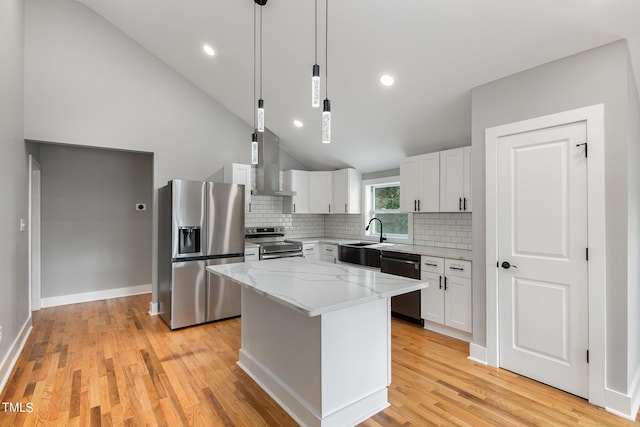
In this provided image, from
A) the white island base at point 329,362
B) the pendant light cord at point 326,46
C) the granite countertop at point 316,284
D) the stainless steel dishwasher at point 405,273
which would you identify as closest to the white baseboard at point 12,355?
the granite countertop at point 316,284

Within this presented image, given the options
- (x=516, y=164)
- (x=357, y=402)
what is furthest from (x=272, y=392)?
(x=516, y=164)

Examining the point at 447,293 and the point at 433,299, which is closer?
the point at 447,293

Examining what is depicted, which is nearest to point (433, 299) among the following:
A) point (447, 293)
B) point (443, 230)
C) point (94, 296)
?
point (447, 293)

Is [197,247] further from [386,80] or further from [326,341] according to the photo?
[386,80]

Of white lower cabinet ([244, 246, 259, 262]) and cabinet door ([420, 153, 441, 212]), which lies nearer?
cabinet door ([420, 153, 441, 212])

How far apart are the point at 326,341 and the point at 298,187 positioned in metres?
3.78

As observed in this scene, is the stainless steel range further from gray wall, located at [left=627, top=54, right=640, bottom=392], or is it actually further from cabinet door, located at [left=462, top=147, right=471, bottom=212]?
gray wall, located at [left=627, top=54, right=640, bottom=392]

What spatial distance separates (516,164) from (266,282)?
226 centimetres

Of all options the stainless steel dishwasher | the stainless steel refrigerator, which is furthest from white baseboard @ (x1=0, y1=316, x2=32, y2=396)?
the stainless steel dishwasher

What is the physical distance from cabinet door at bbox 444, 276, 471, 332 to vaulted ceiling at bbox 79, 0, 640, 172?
1676 millimetres

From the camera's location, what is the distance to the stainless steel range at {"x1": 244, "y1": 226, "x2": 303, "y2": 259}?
4734 mm

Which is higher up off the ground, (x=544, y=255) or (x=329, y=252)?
(x=544, y=255)

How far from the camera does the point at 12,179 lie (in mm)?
3014

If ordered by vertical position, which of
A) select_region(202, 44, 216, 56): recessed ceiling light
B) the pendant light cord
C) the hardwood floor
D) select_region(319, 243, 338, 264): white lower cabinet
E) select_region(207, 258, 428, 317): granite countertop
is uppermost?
select_region(202, 44, 216, 56): recessed ceiling light
